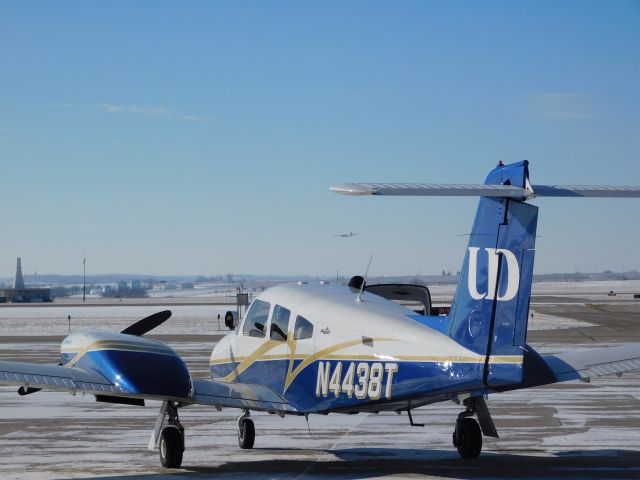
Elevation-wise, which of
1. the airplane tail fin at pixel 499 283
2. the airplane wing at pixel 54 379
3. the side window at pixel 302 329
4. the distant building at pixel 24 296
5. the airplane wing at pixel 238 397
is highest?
the airplane tail fin at pixel 499 283

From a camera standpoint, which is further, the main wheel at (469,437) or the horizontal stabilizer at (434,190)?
the main wheel at (469,437)

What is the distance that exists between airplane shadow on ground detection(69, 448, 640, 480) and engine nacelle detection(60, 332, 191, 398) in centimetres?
125

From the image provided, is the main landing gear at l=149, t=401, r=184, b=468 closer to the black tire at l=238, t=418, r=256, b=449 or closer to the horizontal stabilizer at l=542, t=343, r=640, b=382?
the black tire at l=238, t=418, r=256, b=449

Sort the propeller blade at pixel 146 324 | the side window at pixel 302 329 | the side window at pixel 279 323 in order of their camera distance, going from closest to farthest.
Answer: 1. the side window at pixel 302 329
2. the side window at pixel 279 323
3. the propeller blade at pixel 146 324

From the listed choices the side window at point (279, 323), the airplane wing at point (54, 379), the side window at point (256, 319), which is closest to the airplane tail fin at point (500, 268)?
the side window at point (279, 323)

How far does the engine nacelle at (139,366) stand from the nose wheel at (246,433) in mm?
2768

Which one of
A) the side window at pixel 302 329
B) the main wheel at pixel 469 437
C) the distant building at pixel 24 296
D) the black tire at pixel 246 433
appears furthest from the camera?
the distant building at pixel 24 296

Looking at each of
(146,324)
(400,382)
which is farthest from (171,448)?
(146,324)

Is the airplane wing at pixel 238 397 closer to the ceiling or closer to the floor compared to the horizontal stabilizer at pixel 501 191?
closer to the floor

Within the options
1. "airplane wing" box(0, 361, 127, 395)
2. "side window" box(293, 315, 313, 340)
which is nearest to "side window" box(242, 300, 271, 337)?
"side window" box(293, 315, 313, 340)

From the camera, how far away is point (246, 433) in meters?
17.1

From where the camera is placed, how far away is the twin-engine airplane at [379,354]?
13086 mm

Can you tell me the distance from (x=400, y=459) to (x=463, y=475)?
6.55 feet

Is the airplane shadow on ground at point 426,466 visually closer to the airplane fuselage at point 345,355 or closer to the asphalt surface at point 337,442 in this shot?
the asphalt surface at point 337,442
